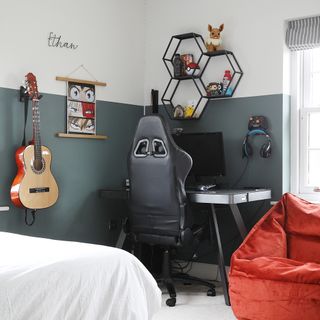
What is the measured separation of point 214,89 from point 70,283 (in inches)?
115

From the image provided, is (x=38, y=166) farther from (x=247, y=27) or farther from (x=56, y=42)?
(x=247, y=27)

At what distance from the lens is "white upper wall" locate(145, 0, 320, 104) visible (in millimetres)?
4344

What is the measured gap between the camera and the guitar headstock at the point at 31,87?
3844 millimetres

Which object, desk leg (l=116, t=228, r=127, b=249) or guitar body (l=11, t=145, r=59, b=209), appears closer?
guitar body (l=11, t=145, r=59, b=209)

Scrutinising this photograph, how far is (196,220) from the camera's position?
4.59 metres

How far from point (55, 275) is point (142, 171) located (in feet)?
6.77

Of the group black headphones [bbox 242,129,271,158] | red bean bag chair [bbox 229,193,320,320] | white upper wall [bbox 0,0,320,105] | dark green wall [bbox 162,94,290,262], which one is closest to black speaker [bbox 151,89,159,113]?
white upper wall [bbox 0,0,320,105]

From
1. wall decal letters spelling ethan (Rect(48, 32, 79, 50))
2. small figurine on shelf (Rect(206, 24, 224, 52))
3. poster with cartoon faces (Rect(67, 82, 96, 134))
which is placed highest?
small figurine on shelf (Rect(206, 24, 224, 52))

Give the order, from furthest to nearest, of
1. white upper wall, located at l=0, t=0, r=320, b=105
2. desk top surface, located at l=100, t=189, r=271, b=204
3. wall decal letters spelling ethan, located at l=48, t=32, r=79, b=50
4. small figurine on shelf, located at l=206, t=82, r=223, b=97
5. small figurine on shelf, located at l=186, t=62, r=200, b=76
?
small figurine on shelf, located at l=186, t=62, r=200, b=76
small figurine on shelf, located at l=206, t=82, r=223, b=97
wall decal letters spelling ethan, located at l=48, t=32, r=79, b=50
white upper wall, located at l=0, t=0, r=320, b=105
desk top surface, located at l=100, t=189, r=271, b=204

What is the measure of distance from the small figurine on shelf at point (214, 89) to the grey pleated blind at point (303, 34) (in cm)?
67

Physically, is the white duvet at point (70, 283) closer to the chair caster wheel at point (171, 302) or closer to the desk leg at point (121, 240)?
the chair caster wheel at point (171, 302)

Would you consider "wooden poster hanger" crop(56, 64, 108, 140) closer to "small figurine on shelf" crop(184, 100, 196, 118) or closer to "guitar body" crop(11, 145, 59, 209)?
"guitar body" crop(11, 145, 59, 209)

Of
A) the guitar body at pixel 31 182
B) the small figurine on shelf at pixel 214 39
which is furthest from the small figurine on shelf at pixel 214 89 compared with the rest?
the guitar body at pixel 31 182

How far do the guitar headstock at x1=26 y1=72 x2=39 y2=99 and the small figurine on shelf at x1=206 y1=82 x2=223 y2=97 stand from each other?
5.04ft
